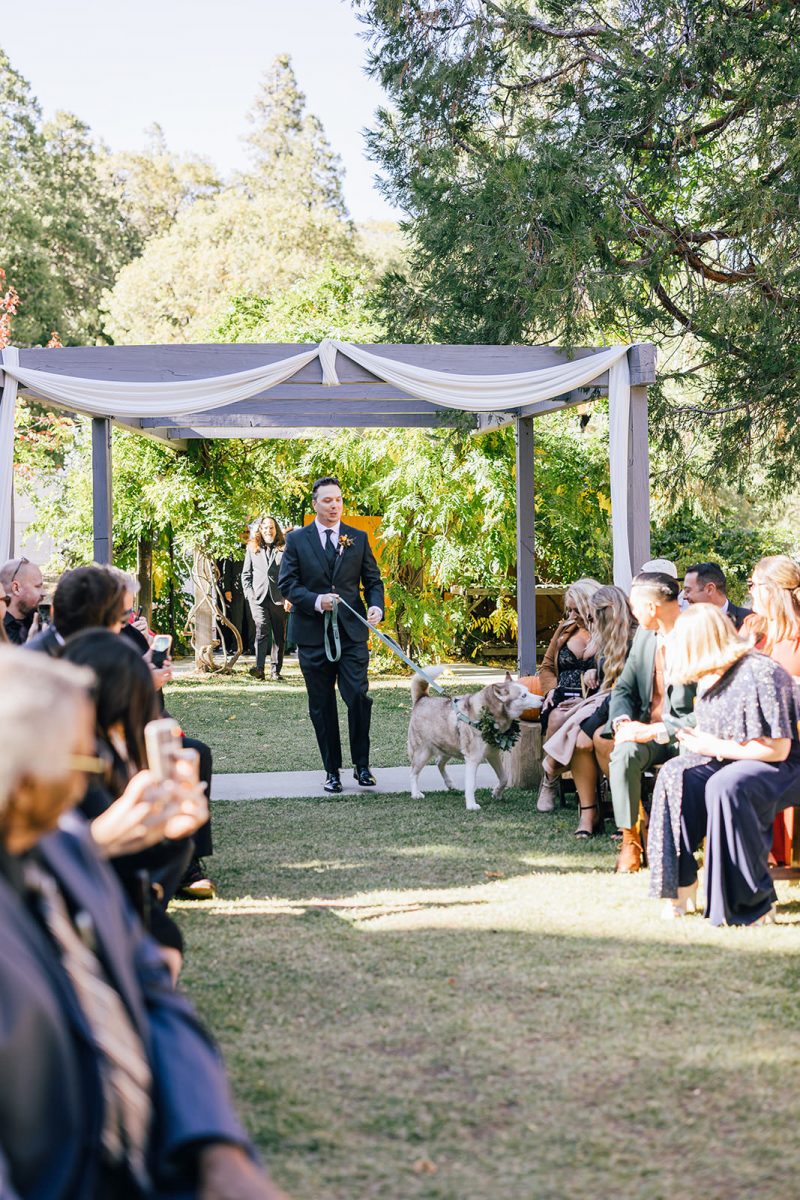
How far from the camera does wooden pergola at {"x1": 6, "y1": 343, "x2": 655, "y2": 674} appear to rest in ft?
25.7

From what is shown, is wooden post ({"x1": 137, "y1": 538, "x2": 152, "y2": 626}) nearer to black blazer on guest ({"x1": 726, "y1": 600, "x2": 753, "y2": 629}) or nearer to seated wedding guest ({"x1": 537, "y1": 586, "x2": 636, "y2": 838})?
seated wedding guest ({"x1": 537, "y1": 586, "x2": 636, "y2": 838})

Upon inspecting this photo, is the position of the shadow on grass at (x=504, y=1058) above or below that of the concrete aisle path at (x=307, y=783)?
below

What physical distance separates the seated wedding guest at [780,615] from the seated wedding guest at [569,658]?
4.73 feet

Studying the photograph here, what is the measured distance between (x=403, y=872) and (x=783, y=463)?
651cm

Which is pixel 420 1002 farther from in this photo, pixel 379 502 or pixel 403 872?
pixel 379 502

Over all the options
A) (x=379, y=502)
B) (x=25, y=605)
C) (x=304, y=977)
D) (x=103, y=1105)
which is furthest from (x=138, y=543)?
(x=103, y=1105)

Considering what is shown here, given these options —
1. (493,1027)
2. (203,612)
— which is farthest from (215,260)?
(493,1027)

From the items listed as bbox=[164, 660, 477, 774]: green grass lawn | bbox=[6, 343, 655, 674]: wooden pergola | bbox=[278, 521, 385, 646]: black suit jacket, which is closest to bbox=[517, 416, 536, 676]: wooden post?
bbox=[6, 343, 655, 674]: wooden pergola

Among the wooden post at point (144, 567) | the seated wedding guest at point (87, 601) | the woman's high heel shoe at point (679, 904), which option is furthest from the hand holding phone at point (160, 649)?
the wooden post at point (144, 567)

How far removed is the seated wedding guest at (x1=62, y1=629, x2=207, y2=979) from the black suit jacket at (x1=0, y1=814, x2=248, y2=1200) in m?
0.90

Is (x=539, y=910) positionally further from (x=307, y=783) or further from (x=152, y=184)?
(x=152, y=184)

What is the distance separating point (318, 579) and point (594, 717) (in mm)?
2296

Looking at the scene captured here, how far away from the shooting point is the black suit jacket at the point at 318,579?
25.5 feet

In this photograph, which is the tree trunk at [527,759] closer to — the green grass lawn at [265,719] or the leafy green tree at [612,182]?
the green grass lawn at [265,719]
